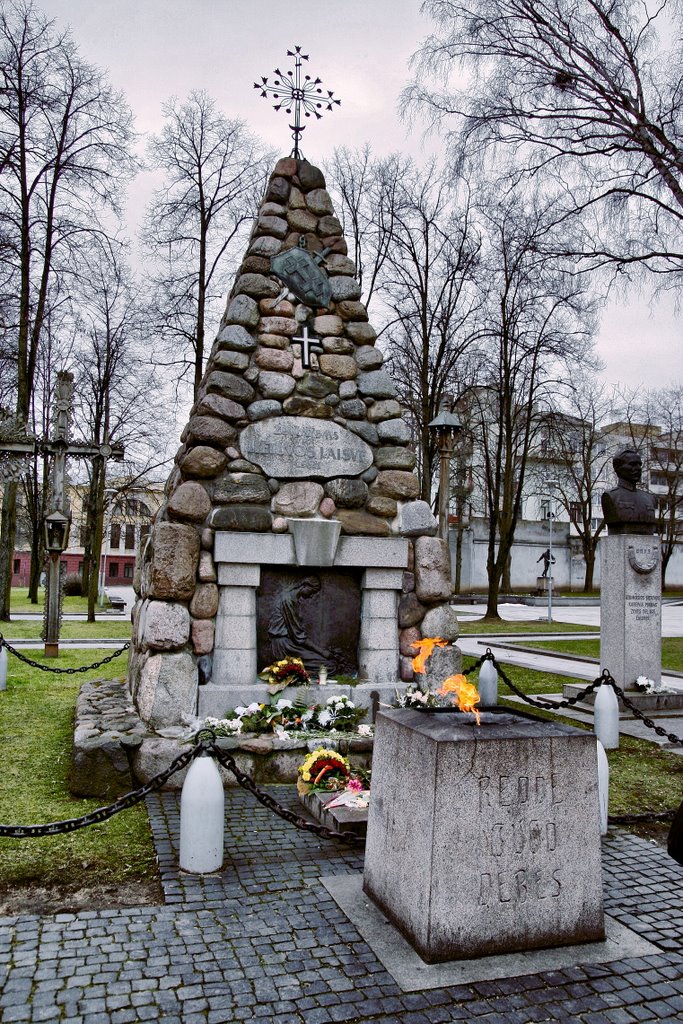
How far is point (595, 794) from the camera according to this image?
3740 millimetres

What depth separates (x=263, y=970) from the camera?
3447mm

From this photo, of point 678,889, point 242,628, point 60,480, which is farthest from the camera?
point 60,480

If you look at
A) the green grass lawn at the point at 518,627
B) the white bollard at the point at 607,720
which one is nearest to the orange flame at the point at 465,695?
the white bollard at the point at 607,720

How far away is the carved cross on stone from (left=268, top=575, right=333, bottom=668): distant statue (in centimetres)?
226

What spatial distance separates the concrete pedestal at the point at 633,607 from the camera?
10.5 m

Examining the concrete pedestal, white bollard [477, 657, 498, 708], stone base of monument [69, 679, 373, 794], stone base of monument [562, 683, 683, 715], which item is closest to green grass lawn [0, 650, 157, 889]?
stone base of monument [69, 679, 373, 794]

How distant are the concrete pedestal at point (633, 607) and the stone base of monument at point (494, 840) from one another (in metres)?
7.19

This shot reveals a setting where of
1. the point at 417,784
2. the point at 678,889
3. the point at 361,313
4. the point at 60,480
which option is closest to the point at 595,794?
the point at 417,784

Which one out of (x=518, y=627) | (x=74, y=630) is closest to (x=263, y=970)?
(x=74, y=630)

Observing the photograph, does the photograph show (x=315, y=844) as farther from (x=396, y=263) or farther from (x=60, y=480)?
(x=396, y=263)

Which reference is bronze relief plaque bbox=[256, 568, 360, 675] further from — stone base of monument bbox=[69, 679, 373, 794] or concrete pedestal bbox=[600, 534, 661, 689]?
concrete pedestal bbox=[600, 534, 661, 689]

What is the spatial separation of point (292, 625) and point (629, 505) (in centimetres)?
579

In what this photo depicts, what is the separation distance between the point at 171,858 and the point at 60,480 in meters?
10.1

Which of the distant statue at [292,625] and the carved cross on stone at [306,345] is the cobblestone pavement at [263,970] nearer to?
the distant statue at [292,625]
